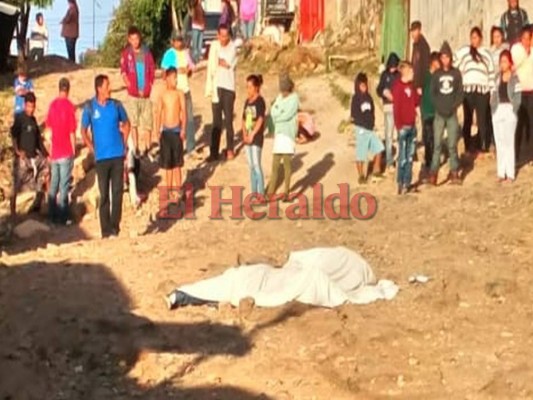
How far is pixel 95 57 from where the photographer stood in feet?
140

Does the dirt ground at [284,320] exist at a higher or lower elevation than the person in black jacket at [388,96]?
→ lower

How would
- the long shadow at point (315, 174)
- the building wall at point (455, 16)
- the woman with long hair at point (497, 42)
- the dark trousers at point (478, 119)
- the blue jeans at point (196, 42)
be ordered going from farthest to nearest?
the blue jeans at point (196, 42) < the building wall at point (455, 16) < the long shadow at point (315, 174) < the woman with long hair at point (497, 42) < the dark trousers at point (478, 119)

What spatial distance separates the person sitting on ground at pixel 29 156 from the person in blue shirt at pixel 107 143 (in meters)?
3.08

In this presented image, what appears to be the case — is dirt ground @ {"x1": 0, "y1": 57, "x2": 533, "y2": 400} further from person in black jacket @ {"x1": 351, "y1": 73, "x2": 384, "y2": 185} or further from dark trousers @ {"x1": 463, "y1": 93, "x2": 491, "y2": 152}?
person in black jacket @ {"x1": 351, "y1": 73, "x2": 384, "y2": 185}

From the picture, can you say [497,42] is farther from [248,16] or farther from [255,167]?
[248,16]

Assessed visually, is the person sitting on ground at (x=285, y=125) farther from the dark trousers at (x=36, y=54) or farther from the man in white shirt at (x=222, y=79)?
the dark trousers at (x=36, y=54)

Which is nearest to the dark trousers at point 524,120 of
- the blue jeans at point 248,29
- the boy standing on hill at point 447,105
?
the boy standing on hill at point 447,105

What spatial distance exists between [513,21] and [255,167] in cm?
428

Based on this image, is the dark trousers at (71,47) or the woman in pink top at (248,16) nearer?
the woman in pink top at (248,16)

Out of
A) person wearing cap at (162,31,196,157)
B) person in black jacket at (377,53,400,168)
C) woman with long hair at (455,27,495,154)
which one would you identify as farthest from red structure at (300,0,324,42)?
woman with long hair at (455,27,495,154)

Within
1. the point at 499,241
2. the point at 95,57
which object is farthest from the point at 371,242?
the point at 95,57

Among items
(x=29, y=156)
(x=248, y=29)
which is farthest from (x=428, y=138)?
(x=248, y=29)

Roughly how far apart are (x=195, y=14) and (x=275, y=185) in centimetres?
1086

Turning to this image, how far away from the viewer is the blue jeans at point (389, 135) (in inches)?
719
